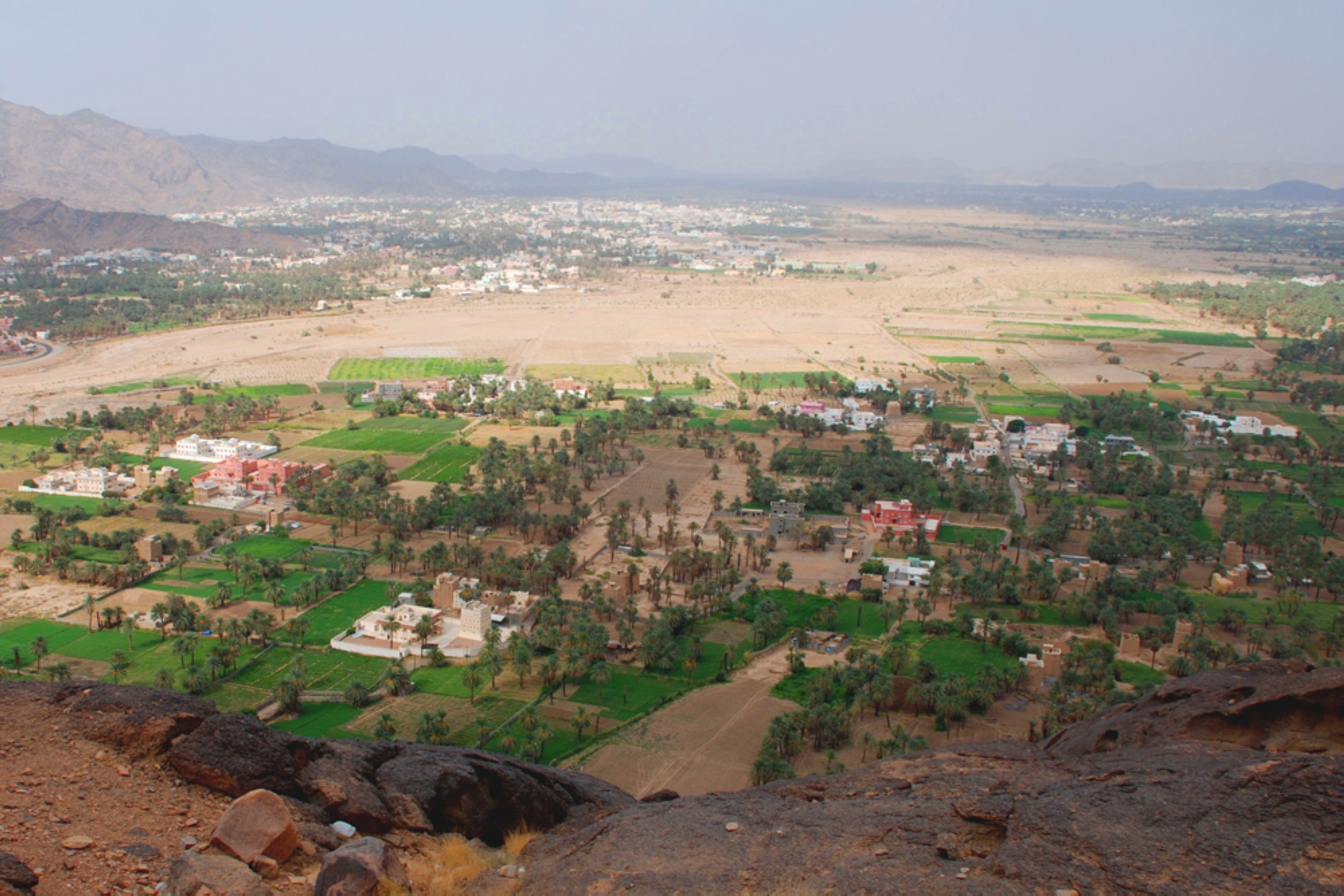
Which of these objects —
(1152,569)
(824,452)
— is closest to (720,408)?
(824,452)

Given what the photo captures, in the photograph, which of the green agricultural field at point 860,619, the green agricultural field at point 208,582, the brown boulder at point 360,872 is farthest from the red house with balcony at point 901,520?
the brown boulder at point 360,872

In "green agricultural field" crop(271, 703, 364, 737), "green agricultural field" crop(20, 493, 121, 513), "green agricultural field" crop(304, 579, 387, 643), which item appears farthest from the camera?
"green agricultural field" crop(20, 493, 121, 513)

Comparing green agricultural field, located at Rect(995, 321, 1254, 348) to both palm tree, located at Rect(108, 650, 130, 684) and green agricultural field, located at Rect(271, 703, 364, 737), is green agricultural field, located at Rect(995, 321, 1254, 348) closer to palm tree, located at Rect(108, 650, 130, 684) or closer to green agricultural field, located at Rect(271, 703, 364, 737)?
green agricultural field, located at Rect(271, 703, 364, 737)

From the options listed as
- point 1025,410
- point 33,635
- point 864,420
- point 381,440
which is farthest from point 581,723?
point 1025,410

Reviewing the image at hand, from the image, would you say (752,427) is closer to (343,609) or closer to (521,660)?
(343,609)

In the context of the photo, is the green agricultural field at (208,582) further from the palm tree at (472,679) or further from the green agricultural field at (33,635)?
the palm tree at (472,679)

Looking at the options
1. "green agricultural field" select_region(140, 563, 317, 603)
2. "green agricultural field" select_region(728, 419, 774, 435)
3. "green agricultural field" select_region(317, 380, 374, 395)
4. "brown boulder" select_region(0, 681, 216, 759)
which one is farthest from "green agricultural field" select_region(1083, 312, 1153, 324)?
"brown boulder" select_region(0, 681, 216, 759)

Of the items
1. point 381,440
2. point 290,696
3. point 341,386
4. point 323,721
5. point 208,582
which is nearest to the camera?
point 323,721
